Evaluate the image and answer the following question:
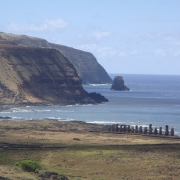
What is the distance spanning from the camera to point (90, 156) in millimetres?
54750

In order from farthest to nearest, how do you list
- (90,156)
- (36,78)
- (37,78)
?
(37,78), (36,78), (90,156)

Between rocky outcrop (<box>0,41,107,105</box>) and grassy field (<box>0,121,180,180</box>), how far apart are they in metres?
66.8

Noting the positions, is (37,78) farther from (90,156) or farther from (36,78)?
(90,156)

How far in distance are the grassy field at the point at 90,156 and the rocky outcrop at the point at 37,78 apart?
2631 inches

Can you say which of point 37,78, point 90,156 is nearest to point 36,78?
point 37,78

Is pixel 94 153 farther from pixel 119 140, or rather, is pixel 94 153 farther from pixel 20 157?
pixel 119 140

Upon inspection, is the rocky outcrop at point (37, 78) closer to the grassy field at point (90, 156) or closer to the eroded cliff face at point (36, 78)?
the eroded cliff face at point (36, 78)

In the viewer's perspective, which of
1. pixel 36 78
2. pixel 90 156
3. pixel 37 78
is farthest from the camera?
pixel 37 78

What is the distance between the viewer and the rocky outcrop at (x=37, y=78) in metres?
146

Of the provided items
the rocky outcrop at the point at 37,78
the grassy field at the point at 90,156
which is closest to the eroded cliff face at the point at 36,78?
the rocky outcrop at the point at 37,78

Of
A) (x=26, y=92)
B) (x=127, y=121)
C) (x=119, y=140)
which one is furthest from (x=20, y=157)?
(x=26, y=92)

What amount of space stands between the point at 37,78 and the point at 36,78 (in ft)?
0.88

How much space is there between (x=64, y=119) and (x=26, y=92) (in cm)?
3985

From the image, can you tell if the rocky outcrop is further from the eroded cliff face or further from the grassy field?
the grassy field
